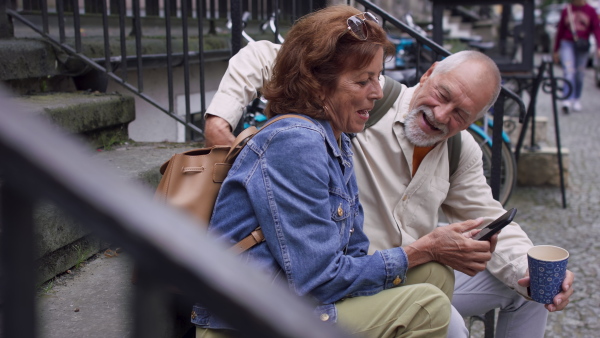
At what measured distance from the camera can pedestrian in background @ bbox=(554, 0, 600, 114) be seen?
9.56 metres

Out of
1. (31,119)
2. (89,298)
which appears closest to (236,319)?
(31,119)

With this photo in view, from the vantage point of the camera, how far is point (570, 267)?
4.02m

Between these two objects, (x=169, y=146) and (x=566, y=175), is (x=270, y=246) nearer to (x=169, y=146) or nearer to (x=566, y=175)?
(x=169, y=146)

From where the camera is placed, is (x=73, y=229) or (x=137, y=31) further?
(x=137, y=31)

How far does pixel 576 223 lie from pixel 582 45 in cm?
560

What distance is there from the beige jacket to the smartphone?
1.02ft

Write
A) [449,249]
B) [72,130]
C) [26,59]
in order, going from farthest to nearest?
[26,59]
[72,130]
[449,249]

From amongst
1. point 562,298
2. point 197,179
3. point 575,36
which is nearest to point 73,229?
point 197,179

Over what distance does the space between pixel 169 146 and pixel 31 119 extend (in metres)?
2.55

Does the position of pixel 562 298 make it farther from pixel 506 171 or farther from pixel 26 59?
pixel 506 171

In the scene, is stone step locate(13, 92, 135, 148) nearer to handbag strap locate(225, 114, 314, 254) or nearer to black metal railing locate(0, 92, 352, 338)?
handbag strap locate(225, 114, 314, 254)

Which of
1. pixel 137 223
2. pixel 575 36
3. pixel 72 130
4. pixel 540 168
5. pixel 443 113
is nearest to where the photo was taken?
pixel 137 223

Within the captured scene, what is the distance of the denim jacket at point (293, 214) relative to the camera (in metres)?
1.61

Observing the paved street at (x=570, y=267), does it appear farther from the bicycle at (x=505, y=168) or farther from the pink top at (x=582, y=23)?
the pink top at (x=582, y=23)
